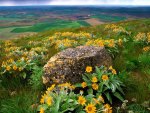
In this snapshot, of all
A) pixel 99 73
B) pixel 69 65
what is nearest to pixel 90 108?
pixel 99 73

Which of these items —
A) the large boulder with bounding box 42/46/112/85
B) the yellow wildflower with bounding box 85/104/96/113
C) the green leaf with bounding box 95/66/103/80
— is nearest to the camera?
the yellow wildflower with bounding box 85/104/96/113

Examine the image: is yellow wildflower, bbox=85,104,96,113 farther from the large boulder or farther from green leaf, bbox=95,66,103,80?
the large boulder

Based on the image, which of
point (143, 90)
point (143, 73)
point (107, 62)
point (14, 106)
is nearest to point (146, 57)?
point (143, 73)

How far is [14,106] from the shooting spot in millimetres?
6266

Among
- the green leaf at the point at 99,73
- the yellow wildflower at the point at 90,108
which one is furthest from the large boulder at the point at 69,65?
the yellow wildflower at the point at 90,108

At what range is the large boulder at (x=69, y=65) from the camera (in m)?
7.41

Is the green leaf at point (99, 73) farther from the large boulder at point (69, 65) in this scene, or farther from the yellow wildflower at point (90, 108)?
the yellow wildflower at point (90, 108)

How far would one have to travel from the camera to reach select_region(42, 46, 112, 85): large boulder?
7.41 m

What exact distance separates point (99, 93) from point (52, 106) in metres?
1.55

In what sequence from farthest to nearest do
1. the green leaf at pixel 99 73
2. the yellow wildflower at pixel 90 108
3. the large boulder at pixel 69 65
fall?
the large boulder at pixel 69 65 → the green leaf at pixel 99 73 → the yellow wildflower at pixel 90 108

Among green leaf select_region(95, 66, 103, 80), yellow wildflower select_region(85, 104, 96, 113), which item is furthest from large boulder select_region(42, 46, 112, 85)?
yellow wildflower select_region(85, 104, 96, 113)

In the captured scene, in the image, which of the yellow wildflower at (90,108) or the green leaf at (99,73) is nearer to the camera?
the yellow wildflower at (90,108)

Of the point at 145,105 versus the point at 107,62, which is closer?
the point at 145,105

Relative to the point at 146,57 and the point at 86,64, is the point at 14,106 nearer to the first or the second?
the point at 86,64
